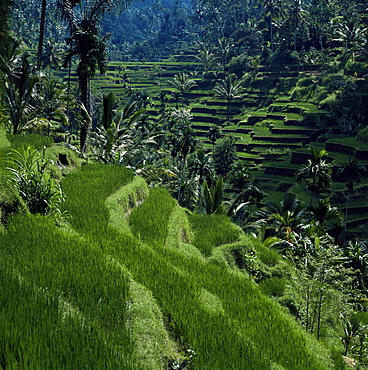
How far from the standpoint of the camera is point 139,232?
32.5ft

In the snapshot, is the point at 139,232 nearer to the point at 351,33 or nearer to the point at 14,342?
the point at 14,342

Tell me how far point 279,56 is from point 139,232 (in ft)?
302

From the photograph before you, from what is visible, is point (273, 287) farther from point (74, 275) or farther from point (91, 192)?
point (74, 275)

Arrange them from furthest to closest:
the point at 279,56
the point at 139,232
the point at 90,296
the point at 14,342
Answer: the point at 279,56 → the point at 139,232 → the point at 90,296 → the point at 14,342

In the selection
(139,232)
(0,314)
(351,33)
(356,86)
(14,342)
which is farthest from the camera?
(351,33)

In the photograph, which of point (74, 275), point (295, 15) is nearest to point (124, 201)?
point (74, 275)

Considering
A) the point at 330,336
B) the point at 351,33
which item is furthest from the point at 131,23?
the point at 330,336

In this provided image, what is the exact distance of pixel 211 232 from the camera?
1311cm

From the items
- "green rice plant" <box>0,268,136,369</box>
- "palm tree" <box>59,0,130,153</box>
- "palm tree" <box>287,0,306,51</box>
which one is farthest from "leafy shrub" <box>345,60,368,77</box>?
"green rice plant" <box>0,268,136,369</box>

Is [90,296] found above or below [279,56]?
below

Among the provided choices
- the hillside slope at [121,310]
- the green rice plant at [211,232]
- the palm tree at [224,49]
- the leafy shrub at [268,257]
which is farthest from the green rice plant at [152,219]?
the palm tree at [224,49]

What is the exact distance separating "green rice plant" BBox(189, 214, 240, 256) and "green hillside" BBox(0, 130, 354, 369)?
262 centimetres

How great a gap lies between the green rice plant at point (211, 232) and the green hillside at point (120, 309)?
103 inches

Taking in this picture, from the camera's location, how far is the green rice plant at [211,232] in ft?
39.1
